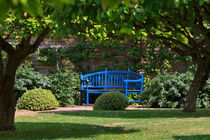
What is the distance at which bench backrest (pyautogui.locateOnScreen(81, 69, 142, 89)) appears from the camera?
12.9 metres

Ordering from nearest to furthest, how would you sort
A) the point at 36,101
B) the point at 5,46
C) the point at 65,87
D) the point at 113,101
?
the point at 5,46 < the point at 113,101 < the point at 36,101 < the point at 65,87

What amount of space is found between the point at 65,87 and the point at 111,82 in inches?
74.6

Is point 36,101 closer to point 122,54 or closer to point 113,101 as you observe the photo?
point 113,101

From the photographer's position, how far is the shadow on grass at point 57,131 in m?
5.58

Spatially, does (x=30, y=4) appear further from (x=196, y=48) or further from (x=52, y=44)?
(x=52, y=44)

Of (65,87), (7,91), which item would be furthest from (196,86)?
(65,87)

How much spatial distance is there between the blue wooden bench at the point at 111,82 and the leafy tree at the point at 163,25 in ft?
13.4

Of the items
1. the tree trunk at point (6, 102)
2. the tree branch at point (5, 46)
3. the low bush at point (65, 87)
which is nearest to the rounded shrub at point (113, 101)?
the low bush at point (65, 87)

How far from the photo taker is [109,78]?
516 inches

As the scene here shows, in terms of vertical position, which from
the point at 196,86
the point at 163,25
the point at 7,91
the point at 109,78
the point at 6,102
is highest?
the point at 163,25

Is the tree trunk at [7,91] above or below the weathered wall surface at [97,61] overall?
below

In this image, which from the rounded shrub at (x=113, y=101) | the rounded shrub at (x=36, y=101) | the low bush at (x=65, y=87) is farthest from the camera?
the low bush at (x=65, y=87)

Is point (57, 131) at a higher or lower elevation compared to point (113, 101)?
lower

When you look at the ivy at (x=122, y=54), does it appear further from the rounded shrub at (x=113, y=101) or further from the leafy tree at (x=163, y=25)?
the leafy tree at (x=163, y=25)
